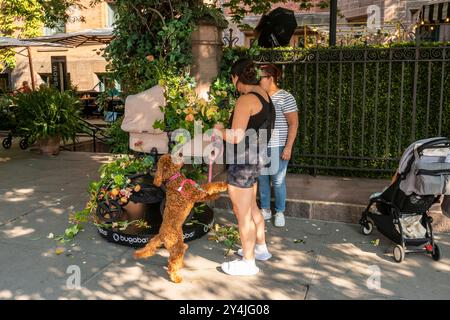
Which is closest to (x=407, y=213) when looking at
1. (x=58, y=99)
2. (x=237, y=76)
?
(x=237, y=76)

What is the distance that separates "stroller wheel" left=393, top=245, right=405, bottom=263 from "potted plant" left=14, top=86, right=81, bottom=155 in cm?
808

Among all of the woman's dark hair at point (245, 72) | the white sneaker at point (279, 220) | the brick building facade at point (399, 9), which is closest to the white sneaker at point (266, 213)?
the white sneaker at point (279, 220)

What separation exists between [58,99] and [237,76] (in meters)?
7.67

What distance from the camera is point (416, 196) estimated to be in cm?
474

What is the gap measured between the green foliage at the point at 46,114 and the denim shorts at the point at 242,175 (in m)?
7.30

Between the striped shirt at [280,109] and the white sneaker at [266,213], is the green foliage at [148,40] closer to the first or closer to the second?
the striped shirt at [280,109]

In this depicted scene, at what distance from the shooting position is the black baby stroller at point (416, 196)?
4.54 m

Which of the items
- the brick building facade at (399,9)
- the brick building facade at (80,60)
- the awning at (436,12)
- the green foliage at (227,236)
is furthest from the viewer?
the brick building facade at (80,60)

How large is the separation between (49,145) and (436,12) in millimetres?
10851

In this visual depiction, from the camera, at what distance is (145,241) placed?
199 inches

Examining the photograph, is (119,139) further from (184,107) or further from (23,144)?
(23,144)

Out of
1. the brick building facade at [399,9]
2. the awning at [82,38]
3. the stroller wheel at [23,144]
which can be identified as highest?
the brick building facade at [399,9]
